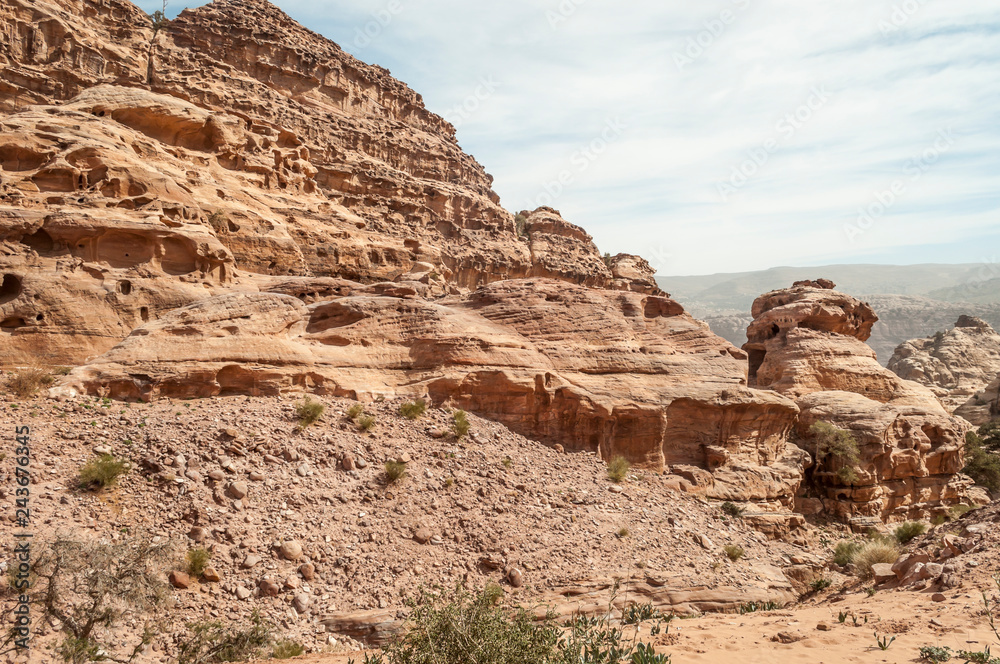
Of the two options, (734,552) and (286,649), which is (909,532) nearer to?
(734,552)

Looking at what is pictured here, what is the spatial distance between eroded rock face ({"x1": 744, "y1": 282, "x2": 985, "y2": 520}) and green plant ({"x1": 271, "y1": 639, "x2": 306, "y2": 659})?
809 inches

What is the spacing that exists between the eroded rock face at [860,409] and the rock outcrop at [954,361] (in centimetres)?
2265

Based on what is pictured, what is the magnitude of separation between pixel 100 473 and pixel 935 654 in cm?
1302

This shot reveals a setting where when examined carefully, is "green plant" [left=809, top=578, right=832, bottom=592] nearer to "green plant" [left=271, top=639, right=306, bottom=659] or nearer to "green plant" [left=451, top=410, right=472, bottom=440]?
"green plant" [left=451, top=410, right=472, bottom=440]

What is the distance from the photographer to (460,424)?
51.3ft

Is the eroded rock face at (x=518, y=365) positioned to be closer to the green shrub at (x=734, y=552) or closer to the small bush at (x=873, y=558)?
the green shrub at (x=734, y=552)

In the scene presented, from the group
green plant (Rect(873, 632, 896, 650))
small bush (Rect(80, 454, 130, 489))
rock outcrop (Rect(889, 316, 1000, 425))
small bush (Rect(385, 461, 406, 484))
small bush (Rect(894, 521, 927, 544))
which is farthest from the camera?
rock outcrop (Rect(889, 316, 1000, 425))

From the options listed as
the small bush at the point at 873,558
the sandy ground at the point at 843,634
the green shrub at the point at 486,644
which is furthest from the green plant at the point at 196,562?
the small bush at the point at 873,558

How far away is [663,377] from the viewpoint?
1909 cm

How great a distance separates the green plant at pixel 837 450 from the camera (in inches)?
899

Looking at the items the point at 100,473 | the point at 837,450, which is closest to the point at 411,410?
the point at 100,473

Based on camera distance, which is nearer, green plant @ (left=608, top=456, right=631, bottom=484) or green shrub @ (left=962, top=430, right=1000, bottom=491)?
green plant @ (left=608, top=456, right=631, bottom=484)

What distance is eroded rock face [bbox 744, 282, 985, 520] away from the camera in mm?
23656

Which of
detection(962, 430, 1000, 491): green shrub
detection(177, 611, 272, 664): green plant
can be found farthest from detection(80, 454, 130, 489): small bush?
detection(962, 430, 1000, 491): green shrub
